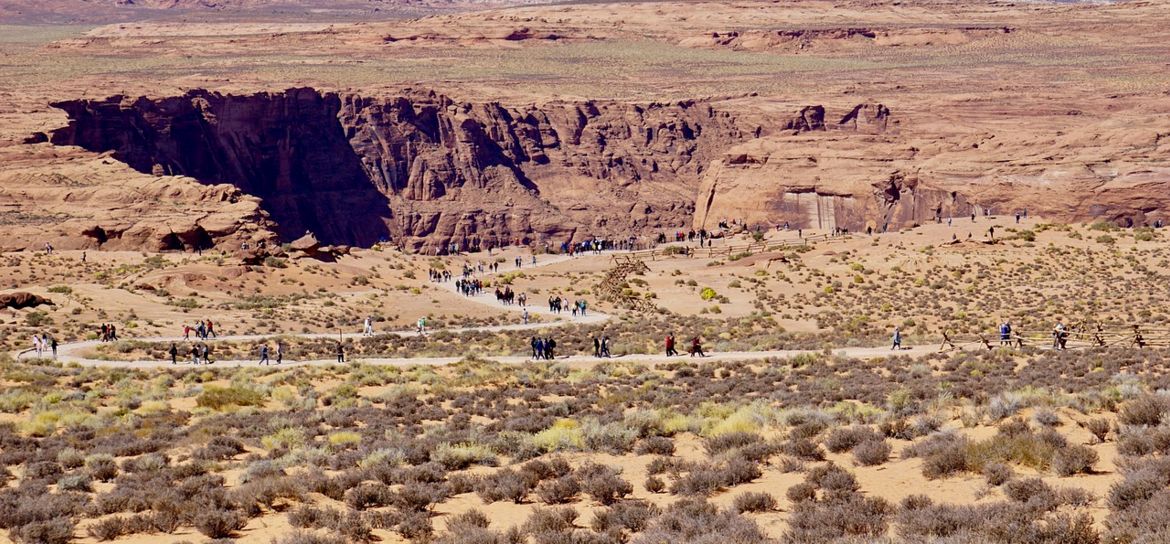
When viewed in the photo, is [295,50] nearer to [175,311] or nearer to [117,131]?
[117,131]

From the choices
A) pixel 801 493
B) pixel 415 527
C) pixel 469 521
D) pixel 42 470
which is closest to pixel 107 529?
pixel 415 527

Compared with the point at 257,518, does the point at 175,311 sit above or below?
below

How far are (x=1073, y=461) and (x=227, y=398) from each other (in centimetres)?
1738

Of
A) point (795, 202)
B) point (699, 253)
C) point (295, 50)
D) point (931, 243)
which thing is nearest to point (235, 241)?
point (699, 253)

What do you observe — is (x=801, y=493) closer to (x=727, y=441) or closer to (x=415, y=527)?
(x=727, y=441)

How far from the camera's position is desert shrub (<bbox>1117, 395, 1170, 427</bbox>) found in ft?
53.1

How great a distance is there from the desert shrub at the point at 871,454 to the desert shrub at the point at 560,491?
3.52 metres

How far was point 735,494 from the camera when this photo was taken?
1523cm

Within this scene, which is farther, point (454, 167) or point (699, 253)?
point (454, 167)

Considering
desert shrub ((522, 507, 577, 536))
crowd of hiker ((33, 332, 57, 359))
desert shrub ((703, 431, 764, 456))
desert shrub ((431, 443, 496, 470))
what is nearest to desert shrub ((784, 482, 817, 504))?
desert shrub ((522, 507, 577, 536))

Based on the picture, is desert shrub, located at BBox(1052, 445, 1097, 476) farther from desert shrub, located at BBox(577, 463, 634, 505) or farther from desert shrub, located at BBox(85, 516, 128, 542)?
desert shrub, located at BBox(85, 516, 128, 542)

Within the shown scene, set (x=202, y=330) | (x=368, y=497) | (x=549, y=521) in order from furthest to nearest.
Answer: (x=202, y=330) < (x=368, y=497) < (x=549, y=521)

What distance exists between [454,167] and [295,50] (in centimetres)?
5017

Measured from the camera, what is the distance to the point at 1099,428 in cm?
1598
